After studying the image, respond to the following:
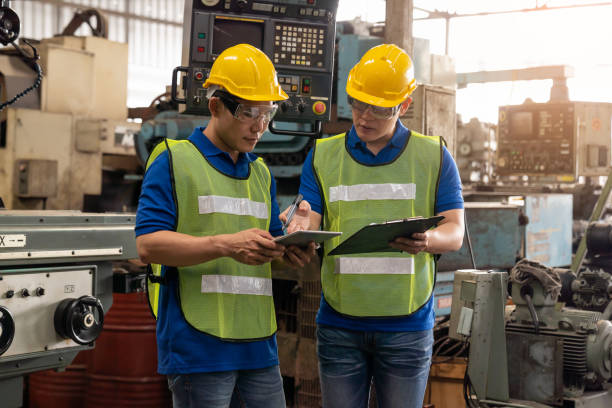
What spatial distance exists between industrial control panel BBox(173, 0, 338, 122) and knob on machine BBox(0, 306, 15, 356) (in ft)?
3.72

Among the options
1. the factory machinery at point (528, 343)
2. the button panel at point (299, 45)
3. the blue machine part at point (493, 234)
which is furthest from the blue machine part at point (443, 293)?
the button panel at point (299, 45)

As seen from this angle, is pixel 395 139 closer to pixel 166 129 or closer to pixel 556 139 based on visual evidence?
pixel 166 129

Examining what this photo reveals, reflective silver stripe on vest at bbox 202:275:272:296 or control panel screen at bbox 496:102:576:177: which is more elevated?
control panel screen at bbox 496:102:576:177

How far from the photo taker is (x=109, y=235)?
2.39 meters

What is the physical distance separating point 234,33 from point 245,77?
1.25 m

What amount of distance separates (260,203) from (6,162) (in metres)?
3.78

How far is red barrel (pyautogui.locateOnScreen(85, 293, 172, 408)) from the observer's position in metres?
3.71

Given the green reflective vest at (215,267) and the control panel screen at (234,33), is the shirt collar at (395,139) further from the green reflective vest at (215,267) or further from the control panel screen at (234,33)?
the control panel screen at (234,33)

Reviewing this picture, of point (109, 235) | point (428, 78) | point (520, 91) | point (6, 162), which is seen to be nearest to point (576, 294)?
point (428, 78)

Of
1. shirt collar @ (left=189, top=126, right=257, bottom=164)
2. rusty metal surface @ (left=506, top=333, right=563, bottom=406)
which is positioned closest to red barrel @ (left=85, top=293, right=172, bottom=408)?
rusty metal surface @ (left=506, top=333, right=563, bottom=406)

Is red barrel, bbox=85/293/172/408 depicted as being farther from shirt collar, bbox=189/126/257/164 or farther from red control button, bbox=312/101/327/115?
shirt collar, bbox=189/126/257/164

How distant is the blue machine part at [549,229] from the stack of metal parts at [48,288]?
10.5 feet

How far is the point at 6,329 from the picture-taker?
2064 millimetres

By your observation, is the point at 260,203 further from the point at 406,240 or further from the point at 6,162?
the point at 6,162
